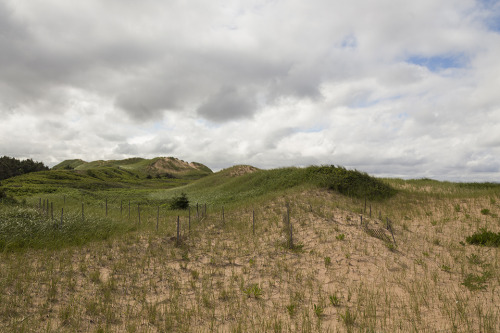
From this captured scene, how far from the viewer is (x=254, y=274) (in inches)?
414

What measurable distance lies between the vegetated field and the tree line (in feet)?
313

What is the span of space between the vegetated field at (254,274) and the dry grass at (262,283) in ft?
0.16

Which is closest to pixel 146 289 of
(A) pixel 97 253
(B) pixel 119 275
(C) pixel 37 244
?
(B) pixel 119 275

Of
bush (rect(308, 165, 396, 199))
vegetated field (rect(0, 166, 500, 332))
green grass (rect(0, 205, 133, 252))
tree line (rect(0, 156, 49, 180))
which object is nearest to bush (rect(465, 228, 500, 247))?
vegetated field (rect(0, 166, 500, 332))

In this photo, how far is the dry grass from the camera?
6855mm

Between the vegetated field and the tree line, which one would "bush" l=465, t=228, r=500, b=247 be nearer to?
the vegetated field

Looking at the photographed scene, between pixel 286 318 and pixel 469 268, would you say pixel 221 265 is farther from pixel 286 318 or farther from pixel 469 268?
pixel 469 268

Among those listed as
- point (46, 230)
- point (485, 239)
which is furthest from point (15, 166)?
point (485, 239)

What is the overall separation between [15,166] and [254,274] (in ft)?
398

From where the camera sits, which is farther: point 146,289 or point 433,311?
point 146,289

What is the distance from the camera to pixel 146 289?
29.6 ft

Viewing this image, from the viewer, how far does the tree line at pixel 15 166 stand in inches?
3248

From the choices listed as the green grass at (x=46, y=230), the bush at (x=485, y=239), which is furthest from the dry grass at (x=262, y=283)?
the green grass at (x=46, y=230)

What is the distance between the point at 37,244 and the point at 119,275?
5434 mm
